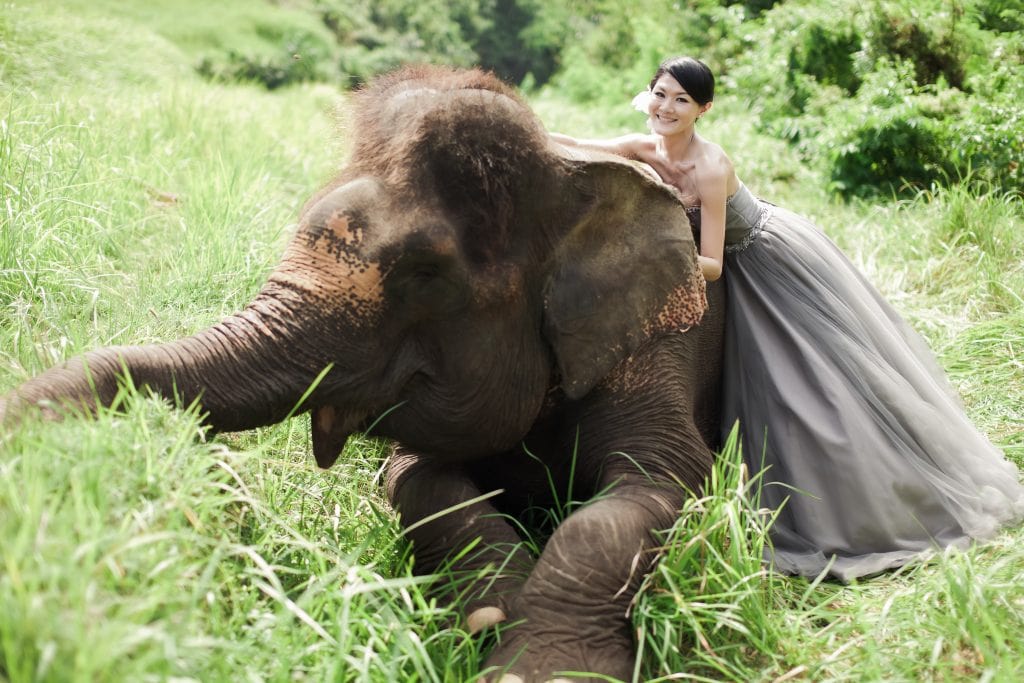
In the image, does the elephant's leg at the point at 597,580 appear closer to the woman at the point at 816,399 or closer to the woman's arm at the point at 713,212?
the woman at the point at 816,399

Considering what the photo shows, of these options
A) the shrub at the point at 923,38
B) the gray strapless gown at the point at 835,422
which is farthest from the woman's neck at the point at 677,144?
the shrub at the point at 923,38

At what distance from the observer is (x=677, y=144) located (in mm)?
3729

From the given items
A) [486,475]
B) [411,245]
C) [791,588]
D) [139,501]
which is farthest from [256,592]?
[791,588]

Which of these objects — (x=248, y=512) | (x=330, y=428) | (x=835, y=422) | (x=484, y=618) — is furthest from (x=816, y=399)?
(x=248, y=512)

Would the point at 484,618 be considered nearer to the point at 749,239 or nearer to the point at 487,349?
the point at 487,349

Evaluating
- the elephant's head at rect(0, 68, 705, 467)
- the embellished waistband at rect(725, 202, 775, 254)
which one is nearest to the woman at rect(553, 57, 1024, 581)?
the embellished waistband at rect(725, 202, 775, 254)

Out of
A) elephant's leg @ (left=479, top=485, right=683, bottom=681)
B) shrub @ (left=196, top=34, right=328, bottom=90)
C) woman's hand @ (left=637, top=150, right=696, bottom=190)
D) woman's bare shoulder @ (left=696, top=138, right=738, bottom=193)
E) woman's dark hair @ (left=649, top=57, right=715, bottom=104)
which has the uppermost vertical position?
woman's dark hair @ (left=649, top=57, right=715, bottom=104)

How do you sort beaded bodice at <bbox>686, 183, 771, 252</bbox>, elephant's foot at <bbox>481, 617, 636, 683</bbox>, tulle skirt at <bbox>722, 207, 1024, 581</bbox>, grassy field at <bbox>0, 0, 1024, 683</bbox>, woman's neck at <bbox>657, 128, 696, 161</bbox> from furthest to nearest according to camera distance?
beaded bodice at <bbox>686, 183, 771, 252</bbox> < woman's neck at <bbox>657, 128, 696, 161</bbox> < tulle skirt at <bbox>722, 207, 1024, 581</bbox> < elephant's foot at <bbox>481, 617, 636, 683</bbox> < grassy field at <bbox>0, 0, 1024, 683</bbox>

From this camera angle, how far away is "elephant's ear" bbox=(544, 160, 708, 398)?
3.18m

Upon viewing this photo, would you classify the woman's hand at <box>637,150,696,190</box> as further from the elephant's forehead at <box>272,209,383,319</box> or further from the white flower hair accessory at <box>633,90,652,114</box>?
the elephant's forehead at <box>272,209,383,319</box>

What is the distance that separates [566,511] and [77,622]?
79.3 inches

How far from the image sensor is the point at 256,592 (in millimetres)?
2439

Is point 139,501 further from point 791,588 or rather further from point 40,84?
point 40,84

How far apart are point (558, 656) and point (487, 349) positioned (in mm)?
887
